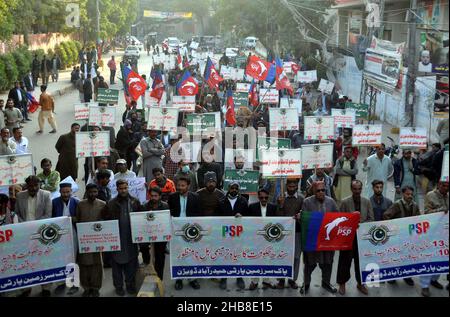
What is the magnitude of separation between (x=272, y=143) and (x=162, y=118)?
239 cm

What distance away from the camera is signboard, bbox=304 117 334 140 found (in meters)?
11.9

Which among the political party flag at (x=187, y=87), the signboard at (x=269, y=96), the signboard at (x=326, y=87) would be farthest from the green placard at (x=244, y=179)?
the signboard at (x=326, y=87)

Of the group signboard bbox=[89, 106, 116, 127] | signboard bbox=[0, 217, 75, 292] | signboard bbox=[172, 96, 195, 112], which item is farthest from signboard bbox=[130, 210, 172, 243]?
signboard bbox=[172, 96, 195, 112]

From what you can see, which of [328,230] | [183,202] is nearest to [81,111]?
[183,202]

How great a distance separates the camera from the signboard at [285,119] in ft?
41.4

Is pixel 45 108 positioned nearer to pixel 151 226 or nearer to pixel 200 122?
pixel 200 122

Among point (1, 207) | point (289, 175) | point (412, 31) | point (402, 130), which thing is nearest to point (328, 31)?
point (412, 31)

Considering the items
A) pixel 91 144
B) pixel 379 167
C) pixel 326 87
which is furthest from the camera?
pixel 326 87

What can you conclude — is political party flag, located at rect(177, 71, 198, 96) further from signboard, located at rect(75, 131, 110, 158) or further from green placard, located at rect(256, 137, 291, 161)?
signboard, located at rect(75, 131, 110, 158)

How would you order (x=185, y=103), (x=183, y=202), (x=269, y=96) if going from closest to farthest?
1. (x=183, y=202)
2. (x=185, y=103)
3. (x=269, y=96)

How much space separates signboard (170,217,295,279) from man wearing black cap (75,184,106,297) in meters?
0.86

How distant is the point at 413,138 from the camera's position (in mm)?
11000

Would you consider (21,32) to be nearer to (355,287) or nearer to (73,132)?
(73,132)

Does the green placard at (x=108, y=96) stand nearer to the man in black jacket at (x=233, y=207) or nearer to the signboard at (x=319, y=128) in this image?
the signboard at (x=319, y=128)
